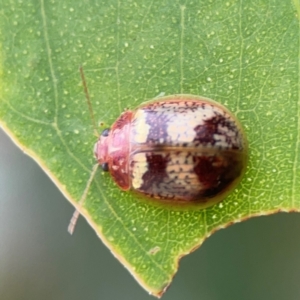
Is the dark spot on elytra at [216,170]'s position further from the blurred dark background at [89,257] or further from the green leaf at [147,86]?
the blurred dark background at [89,257]

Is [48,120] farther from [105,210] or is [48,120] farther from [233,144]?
[233,144]

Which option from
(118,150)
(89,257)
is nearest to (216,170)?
(118,150)

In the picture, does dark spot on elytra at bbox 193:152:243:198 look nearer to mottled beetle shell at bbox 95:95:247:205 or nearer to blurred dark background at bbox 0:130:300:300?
mottled beetle shell at bbox 95:95:247:205

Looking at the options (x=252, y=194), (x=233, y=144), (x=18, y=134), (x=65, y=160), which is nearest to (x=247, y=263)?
(x=252, y=194)

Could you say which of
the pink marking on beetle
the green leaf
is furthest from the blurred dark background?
the pink marking on beetle

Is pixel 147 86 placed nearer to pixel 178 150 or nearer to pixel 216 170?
pixel 178 150
